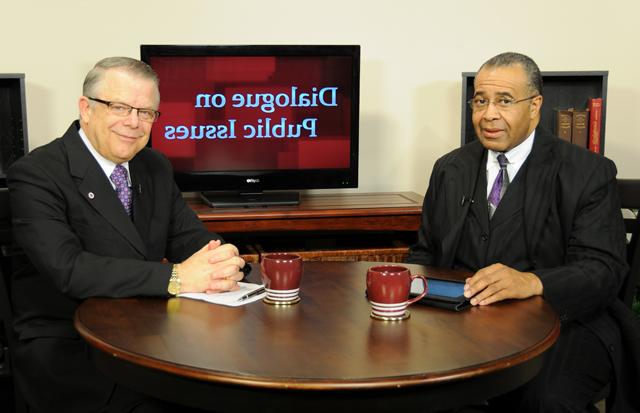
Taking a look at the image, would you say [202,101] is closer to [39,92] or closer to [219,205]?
[219,205]

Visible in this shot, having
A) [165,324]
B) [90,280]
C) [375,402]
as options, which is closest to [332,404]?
[375,402]

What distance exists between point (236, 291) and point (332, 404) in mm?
648

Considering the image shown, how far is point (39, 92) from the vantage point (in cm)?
384

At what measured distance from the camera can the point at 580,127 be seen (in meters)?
3.98

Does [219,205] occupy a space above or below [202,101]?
below

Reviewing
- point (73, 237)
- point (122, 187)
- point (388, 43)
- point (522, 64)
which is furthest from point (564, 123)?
point (73, 237)

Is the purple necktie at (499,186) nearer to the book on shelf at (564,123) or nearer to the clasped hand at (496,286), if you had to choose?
the clasped hand at (496,286)

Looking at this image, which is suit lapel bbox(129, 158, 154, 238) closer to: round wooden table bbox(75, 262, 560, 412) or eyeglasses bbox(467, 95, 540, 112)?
round wooden table bbox(75, 262, 560, 412)

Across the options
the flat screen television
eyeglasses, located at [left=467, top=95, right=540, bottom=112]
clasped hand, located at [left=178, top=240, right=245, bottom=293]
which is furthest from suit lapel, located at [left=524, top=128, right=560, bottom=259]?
the flat screen television

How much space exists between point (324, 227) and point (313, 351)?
6.66 ft

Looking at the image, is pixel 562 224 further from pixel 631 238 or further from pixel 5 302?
pixel 5 302

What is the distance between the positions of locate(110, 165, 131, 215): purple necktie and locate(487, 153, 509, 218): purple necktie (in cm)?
111

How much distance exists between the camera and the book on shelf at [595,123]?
3.97 m

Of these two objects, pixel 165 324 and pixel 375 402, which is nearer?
pixel 375 402
